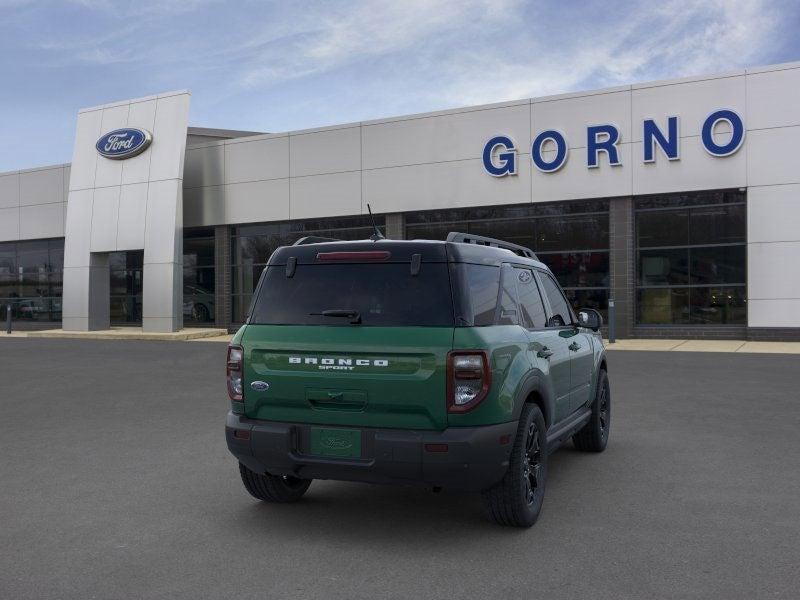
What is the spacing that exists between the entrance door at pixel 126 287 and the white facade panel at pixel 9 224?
555 centimetres

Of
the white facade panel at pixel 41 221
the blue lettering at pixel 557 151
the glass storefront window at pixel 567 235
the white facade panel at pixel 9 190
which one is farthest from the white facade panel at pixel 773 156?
the white facade panel at pixel 9 190

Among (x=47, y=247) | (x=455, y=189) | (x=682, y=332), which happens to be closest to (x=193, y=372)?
(x=455, y=189)

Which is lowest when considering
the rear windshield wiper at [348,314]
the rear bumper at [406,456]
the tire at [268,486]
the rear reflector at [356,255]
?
the tire at [268,486]

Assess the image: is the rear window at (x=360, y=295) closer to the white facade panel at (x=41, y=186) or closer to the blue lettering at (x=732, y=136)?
the blue lettering at (x=732, y=136)

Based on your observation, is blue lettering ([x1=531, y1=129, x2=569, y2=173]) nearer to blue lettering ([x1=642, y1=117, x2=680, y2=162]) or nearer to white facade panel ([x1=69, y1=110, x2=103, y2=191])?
blue lettering ([x1=642, y1=117, x2=680, y2=162])

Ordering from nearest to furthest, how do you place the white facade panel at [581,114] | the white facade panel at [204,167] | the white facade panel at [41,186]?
1. the white facade panel at [581,114]
2. the white facade panel at [204,167]
3. the white facade panel at [41,186]

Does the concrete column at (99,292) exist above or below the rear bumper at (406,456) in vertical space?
above

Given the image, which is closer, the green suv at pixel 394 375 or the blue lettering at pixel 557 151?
the green suv at pixel 394 375

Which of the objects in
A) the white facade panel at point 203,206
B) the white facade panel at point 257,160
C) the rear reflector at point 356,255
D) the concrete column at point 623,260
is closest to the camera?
the rear reflector at point 356,255

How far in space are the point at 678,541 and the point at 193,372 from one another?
444 inches

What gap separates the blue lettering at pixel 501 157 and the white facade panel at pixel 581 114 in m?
0.77

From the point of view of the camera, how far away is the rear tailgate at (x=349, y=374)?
439 cm

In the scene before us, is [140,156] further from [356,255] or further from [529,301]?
[356,255]

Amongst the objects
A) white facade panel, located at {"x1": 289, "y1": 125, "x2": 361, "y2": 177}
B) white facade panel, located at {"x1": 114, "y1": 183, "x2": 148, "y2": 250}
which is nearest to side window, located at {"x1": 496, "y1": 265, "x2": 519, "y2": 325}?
white facade panel, located at {"x1": 289, "y1": 125, "x2": 361, "y2": 177}
